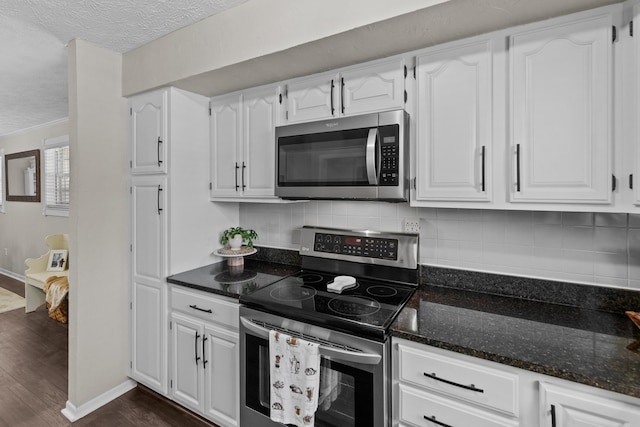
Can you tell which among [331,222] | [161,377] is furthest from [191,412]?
[331,222]

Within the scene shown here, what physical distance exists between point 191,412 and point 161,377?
12.3 inches

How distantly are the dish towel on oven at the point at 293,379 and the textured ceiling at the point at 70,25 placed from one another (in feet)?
5.79

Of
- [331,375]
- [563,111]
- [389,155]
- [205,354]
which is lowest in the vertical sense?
[205,354]

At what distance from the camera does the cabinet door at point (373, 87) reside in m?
1.65

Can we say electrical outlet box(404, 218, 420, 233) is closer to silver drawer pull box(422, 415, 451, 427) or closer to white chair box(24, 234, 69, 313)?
silver drawer pull box(422, 415, 451, 427)

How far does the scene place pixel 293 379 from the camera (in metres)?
1.52

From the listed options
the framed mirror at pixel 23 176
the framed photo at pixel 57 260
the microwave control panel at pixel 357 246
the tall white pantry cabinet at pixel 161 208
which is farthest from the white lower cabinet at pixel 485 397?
the framed mirror at pixel 23 176

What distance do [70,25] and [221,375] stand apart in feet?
7.33

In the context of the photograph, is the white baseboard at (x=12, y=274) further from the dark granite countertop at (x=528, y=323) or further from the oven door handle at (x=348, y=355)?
the oven door handle at (x=348, y=355)

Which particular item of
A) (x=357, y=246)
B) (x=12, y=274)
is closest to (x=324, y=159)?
(x=357, y=246)

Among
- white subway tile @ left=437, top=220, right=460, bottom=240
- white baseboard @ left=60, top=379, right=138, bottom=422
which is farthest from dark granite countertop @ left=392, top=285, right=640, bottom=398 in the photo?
white baseboard @ left=60, top=379, right=138, bottom=422

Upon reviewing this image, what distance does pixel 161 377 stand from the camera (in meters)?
2.20

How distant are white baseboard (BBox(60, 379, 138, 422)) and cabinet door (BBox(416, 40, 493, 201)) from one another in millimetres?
2504

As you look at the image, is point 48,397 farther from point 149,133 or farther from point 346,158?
point 346,158
